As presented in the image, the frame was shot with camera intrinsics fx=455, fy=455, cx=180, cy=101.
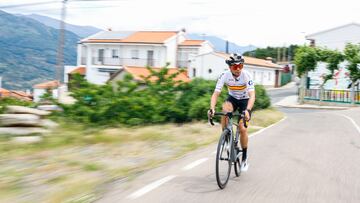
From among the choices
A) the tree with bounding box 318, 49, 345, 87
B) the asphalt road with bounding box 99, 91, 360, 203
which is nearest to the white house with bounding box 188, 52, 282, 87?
the tree with bounding box 318, 49, 345, 87

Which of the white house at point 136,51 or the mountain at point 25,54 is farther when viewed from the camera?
the mountain at point 25,54

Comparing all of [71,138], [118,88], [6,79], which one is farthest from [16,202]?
[6,79]

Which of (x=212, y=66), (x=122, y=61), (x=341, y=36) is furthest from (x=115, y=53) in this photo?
(x=341, y=36)

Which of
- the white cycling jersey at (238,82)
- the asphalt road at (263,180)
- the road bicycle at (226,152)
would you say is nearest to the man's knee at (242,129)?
the road bicycle at (226,152)

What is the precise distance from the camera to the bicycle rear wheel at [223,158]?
5.84 meters

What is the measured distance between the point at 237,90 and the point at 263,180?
1372 mm

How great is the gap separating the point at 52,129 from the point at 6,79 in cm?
9608

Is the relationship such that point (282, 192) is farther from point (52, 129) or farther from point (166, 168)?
point (52, 129)

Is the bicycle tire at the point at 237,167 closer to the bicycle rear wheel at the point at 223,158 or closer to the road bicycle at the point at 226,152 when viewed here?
the road bicycle at the point at 226,152

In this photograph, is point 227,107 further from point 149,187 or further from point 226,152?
point 149,187

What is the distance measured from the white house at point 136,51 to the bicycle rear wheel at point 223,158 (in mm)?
50913

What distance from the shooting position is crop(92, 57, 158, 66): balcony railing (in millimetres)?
58438

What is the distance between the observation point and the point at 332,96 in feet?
138

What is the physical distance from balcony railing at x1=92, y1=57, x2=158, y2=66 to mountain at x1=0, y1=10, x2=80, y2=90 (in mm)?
37591
